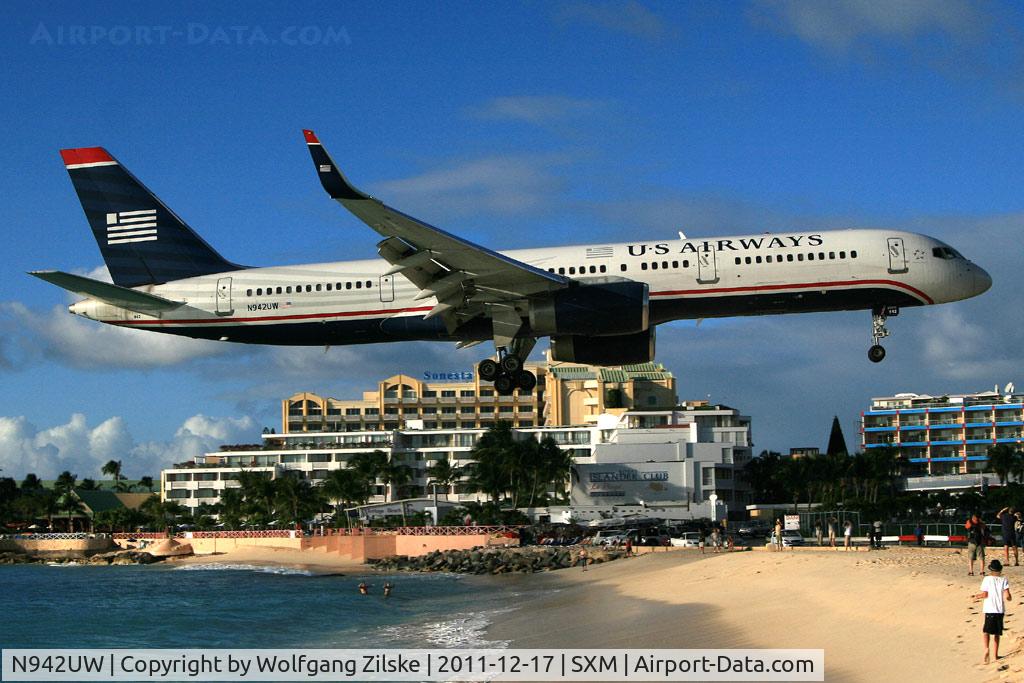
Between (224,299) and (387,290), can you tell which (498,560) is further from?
(387,290)

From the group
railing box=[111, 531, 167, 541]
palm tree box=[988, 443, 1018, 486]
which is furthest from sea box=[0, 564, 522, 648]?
palm tree box=[988, 443, 1018, 486]

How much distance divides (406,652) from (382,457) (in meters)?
97.6

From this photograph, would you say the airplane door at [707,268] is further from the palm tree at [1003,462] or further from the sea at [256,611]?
the palm tree at [1003,462]

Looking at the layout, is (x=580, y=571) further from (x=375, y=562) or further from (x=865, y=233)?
(x=865, y=233)

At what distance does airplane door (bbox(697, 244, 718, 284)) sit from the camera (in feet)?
125

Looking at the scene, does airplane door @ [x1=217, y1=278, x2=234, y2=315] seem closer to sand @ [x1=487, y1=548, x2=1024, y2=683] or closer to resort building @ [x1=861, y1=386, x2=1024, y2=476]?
sand @ [x1=487, y1=548, x2=1024, y2=683]

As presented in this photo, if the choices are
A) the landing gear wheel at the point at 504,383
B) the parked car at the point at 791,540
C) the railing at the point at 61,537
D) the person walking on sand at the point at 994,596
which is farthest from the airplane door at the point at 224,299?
the railing at the point at 61,537

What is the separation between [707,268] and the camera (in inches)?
1507

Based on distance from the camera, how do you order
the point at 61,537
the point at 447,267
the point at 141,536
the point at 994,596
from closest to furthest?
1. the point at 994,596
2. the point at 447,267
3. the point at 61,537
4. the point at 141,536

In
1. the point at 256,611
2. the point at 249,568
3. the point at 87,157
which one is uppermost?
the point at 87,157

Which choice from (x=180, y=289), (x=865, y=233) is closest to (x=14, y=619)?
(x=180, y=289)

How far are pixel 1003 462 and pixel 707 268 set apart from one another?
109 meters

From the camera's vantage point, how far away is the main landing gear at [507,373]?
40.2 m

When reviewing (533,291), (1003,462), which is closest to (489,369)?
(533,291)
